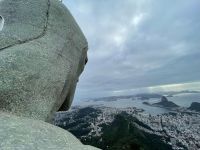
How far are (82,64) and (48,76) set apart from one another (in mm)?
1988

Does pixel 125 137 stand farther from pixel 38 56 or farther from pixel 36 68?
pixel 36 68

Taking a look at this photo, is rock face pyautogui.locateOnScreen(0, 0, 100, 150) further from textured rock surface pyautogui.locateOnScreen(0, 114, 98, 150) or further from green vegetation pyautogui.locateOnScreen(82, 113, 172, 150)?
green vegetation pyautogui.locateOnScreen(82, 113, 172, 150)

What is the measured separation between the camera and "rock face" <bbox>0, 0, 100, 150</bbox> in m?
3.35

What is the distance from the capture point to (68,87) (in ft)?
19.5

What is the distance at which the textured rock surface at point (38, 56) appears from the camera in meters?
4.36

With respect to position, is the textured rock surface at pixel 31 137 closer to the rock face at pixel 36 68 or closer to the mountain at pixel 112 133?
the rock face at pixel 36 68

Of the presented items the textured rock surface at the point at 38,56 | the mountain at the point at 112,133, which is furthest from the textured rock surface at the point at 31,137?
the mountain at the point at 112,133

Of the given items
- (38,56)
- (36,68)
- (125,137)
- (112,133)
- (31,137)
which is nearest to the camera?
(31,137)

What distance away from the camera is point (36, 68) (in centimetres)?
480

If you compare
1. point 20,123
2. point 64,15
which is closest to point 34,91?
point 20,123

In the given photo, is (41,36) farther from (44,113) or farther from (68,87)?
(44,113)

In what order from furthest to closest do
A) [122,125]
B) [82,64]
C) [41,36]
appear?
[122,125]
[82,64]
[41,36]

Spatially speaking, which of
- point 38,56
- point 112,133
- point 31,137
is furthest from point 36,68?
point 112,133

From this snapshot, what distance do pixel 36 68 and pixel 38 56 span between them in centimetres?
24
